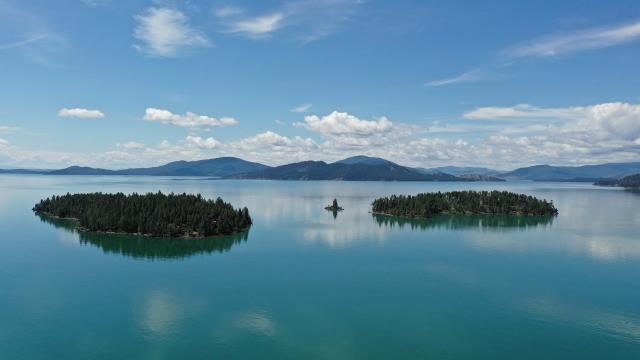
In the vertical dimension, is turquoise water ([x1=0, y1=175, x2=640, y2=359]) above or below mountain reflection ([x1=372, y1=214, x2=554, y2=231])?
below

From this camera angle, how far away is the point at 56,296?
254 feet

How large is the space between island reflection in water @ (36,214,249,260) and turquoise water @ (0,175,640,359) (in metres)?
0.80

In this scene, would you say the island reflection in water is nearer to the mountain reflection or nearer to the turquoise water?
the turquoise water

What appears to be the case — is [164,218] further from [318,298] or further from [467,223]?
[467,223]

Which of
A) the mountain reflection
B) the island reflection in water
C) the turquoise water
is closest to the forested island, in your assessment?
the island reflection in water

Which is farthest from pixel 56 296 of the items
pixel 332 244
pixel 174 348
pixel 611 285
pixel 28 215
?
pixel 28 215

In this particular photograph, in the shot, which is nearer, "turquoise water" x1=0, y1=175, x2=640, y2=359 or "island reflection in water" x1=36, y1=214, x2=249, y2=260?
"turquoise water" x1=0, y1=175, x2=640, y2=359

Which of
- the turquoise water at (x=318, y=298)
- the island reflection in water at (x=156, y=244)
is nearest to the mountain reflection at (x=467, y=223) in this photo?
the turquoise water at (x=318, y=298)

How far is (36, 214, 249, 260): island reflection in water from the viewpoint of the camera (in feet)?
385

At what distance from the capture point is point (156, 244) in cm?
12756

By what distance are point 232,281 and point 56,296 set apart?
96.3ft

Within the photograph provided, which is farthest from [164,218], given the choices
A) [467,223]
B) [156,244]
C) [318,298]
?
[467,223]

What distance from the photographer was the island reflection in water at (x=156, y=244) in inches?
4615

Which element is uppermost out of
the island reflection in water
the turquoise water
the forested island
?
the forested island
